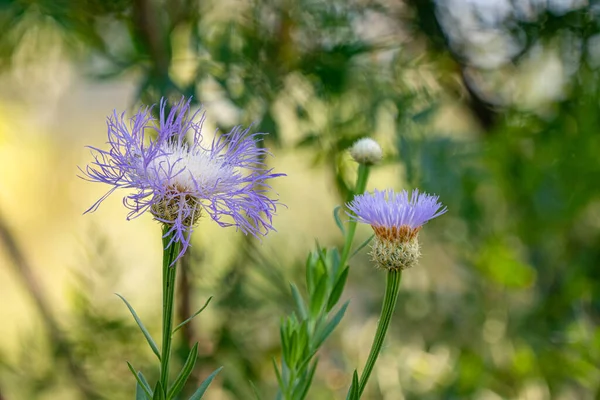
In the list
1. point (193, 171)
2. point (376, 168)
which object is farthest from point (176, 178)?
point (376, 168)

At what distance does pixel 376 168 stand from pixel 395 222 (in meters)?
0.29

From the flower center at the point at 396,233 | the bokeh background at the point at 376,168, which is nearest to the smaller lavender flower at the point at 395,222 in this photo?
the flower center at the point at 396,233

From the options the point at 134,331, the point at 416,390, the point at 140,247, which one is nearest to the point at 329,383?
Result: the point at 416,390

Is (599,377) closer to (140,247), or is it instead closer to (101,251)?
(101,251)

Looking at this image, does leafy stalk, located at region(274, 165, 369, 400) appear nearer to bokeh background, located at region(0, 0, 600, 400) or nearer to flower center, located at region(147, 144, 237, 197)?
flower center, located at region(147, 144, 237, 197)

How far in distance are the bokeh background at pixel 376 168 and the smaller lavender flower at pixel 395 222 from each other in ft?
0.88

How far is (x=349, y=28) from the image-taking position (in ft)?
1.90

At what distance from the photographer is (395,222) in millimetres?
218

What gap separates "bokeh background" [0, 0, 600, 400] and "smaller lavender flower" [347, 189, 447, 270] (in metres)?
0.27

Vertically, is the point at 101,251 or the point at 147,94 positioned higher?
the point at 147,94

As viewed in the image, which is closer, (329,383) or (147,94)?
(147,94)

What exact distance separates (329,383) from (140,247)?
1.08 ft

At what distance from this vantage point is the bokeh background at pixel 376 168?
1.74 feet

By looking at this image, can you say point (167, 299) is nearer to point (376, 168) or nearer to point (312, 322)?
A: point (312, 322)
